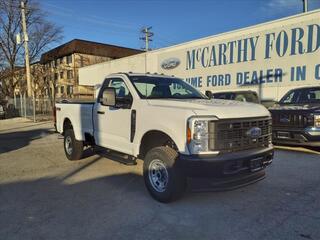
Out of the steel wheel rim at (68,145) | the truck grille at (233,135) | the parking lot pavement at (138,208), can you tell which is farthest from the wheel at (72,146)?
the truck grille at (233,135)

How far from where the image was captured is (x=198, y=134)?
4156 millimetres

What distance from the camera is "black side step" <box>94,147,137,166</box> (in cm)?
559

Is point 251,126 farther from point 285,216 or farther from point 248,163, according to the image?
point 285,216

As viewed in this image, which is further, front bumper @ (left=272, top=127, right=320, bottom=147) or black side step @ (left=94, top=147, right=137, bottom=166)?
front bumper @ (left=272, top=127, right=320, bottom=147)

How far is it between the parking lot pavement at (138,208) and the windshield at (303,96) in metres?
2.91

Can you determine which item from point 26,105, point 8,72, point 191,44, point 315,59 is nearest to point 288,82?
point 315,59

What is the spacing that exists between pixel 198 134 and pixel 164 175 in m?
0.96

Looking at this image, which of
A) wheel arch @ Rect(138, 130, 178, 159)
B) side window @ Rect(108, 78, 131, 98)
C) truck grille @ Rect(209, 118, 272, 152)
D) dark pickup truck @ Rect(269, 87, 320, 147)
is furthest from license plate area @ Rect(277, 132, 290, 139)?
side window @ Rect(108, 78, 131, 98)

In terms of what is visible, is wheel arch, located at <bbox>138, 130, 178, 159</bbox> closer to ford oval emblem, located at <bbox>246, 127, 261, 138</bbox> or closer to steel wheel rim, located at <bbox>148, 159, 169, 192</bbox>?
steel wheel rim, located at <bbox>148, 159, 169, 192</bbox>

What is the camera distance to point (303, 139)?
Answer: 7.82 m

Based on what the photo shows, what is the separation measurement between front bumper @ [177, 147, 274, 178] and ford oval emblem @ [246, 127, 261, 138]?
0.25 metres

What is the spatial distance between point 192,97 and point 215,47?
12.4 m

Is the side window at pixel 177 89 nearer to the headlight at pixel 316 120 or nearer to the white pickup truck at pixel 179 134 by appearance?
the white pickup truck at pixel 179 134

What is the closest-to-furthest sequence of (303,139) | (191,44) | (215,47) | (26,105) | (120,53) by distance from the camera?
1. (303,139)
2. (215,47)
3. (191,44)
4. (26,105)
5. (120,53)
